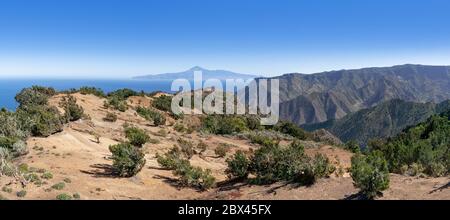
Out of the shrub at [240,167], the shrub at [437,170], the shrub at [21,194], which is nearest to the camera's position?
the shrub at [21,194]

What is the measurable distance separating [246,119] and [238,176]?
34.1m

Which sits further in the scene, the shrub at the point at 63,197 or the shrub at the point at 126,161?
the shrub at the point at 126,161

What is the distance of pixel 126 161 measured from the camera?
16.8 m

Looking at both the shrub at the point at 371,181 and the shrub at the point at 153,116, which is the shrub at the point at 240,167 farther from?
the shrub at the point at 153,116

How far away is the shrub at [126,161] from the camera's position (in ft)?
55.1

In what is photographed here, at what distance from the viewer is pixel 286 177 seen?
599 inches

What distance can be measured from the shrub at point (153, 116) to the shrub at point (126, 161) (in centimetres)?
1835

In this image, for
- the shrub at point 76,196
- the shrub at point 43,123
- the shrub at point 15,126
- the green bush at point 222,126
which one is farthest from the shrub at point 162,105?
the shrub at point 76,196

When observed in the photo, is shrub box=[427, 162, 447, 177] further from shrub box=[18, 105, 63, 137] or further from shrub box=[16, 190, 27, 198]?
shrub box=[18, 105, 63, 137]

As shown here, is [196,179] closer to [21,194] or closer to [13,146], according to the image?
[21,194]

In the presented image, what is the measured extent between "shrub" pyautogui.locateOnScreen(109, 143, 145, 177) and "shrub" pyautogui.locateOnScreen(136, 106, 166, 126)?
18.3 meters

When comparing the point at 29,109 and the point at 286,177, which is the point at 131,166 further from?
the point at 29,109

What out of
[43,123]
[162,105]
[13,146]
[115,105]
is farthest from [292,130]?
[13,146]
